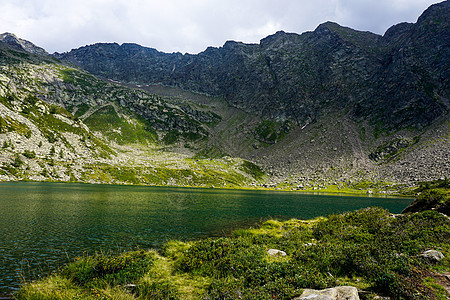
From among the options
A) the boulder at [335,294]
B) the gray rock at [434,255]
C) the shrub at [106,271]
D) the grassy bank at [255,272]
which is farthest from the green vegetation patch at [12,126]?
the gray rock at [434,255]

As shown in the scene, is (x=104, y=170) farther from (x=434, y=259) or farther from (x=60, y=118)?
(x=434, y=259)

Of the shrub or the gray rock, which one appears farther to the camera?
the gray rock

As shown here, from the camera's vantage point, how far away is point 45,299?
34.6ft

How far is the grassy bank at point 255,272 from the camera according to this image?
10812 mm

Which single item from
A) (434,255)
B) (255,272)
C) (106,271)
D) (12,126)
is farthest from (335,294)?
(12,126)

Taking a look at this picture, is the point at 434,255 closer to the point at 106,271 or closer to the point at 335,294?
the point at 335,294

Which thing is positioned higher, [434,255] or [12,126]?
[12,126]

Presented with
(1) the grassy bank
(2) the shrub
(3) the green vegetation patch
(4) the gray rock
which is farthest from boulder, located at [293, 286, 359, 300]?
(3) the green vegetation patch

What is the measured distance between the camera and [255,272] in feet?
44.8

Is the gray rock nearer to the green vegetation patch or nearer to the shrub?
the shrub

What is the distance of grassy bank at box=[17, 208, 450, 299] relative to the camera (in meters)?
10.8

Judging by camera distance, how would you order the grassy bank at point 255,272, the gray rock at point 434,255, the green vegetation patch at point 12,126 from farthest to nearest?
the green vegetation patch at point 12,126, the gray rock at point 434,255, the grassy bank at point 255,272

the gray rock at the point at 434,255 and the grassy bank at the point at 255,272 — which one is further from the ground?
the gray rock at the point at 434,255

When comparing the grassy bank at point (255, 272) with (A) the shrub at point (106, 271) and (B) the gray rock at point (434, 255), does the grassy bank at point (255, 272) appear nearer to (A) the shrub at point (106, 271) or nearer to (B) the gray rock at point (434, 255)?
(A) the shrub at point (106, 271)
